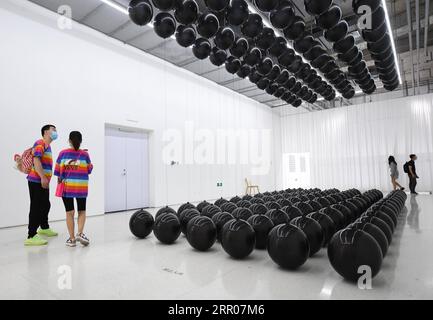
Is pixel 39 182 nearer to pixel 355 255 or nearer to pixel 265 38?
pixel 355 255

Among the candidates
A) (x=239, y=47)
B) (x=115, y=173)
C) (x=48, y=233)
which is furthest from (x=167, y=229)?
(x=115, y=173)

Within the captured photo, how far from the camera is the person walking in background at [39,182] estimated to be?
3.18m

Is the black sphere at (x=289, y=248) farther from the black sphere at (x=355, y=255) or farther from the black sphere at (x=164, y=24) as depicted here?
the black sphere at (x=164, y=24)

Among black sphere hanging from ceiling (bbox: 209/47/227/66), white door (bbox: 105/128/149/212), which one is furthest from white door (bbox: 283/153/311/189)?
black sphere hanging from ceiling (bbox: 209/47/227/66)

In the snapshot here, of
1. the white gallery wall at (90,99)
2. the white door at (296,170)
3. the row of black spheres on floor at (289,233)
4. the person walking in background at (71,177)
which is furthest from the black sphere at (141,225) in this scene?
the white door at (296,170)

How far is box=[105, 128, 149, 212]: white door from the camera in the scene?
6488mm

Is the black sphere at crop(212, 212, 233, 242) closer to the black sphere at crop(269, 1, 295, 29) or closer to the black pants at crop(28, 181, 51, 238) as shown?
the black pants at crop(28, 181, 51, 238)

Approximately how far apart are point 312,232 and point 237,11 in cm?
324

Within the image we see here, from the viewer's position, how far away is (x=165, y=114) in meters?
7.70

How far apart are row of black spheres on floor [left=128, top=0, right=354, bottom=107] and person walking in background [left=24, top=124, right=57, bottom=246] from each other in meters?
2.06

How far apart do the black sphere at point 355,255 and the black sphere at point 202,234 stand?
4.06 feet
